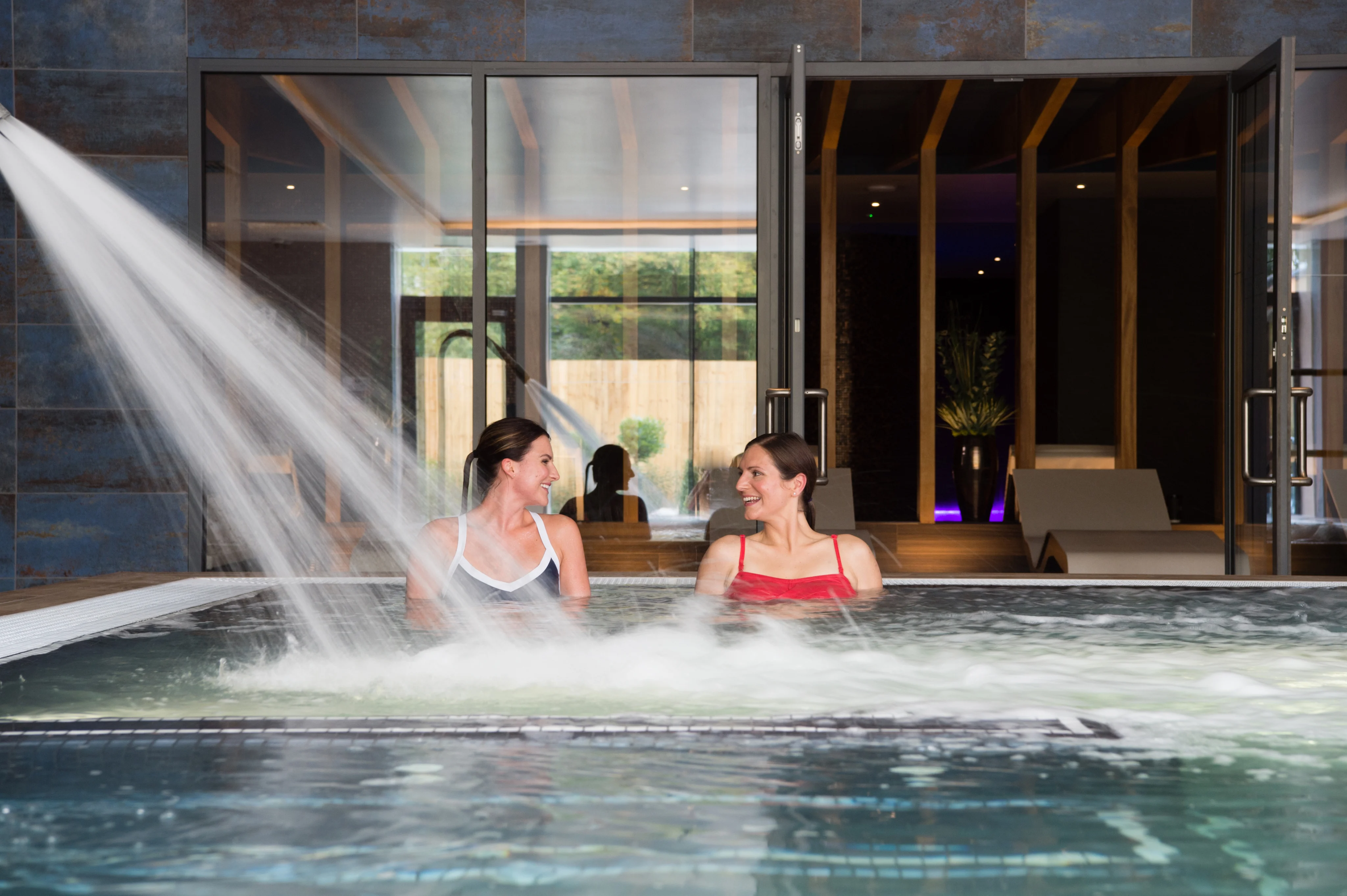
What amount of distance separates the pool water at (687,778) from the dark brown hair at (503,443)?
36.4 inches

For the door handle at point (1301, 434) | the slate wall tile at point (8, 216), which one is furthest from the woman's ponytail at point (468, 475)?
the door handle at point (1301, 434)

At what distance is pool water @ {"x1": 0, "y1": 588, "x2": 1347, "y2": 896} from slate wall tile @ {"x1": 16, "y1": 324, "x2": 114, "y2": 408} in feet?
9.05

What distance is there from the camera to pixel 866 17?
464 centimetres

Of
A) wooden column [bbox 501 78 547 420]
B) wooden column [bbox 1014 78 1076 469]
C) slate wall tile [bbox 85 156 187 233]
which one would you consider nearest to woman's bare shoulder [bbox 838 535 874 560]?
wooden column [bbox 501 78 547 420]

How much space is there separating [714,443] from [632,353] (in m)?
0.52

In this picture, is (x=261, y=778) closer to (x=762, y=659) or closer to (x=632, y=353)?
(x=762, y=659)

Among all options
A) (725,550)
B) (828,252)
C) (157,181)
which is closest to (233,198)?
(157,181)

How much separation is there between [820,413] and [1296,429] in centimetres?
183

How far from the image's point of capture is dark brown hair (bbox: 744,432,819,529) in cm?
336

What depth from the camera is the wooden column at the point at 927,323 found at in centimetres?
781

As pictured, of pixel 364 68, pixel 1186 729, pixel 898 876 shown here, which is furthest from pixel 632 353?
pixel 898 876

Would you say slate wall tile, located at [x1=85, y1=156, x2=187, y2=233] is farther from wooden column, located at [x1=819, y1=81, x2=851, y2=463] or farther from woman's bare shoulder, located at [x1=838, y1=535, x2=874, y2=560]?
wooden column, located at [x1=819, y1=81, x2=851, y2=463]

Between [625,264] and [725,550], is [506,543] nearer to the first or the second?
[725,550]

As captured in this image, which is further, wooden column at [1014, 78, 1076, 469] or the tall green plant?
the tall green plant
